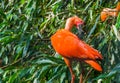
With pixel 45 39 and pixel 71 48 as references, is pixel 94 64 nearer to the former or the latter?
pixel 71 48

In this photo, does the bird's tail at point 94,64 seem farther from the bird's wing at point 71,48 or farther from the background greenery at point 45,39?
the background greenery at point 45,39

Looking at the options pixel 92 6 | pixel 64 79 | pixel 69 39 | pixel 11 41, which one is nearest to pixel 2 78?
pixel 11 41

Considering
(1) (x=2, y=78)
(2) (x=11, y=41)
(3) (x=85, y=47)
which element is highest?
(3) (x=85, y=47)

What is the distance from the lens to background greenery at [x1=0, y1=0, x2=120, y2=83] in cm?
211

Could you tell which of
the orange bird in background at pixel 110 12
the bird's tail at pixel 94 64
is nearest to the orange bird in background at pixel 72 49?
the bird's tail at pixel 94 64

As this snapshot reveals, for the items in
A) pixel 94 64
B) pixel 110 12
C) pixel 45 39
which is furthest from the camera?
pixel 45 39

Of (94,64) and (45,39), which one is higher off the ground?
(94,64)

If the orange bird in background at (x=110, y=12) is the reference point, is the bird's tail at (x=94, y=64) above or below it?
below

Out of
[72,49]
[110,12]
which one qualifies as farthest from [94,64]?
[110,12]

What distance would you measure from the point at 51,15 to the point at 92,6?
0.29m

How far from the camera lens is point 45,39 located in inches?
92.9

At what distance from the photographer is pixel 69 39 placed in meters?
1.58

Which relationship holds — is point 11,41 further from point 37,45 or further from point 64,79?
point 64,79

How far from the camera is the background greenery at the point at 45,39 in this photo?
2107mm
